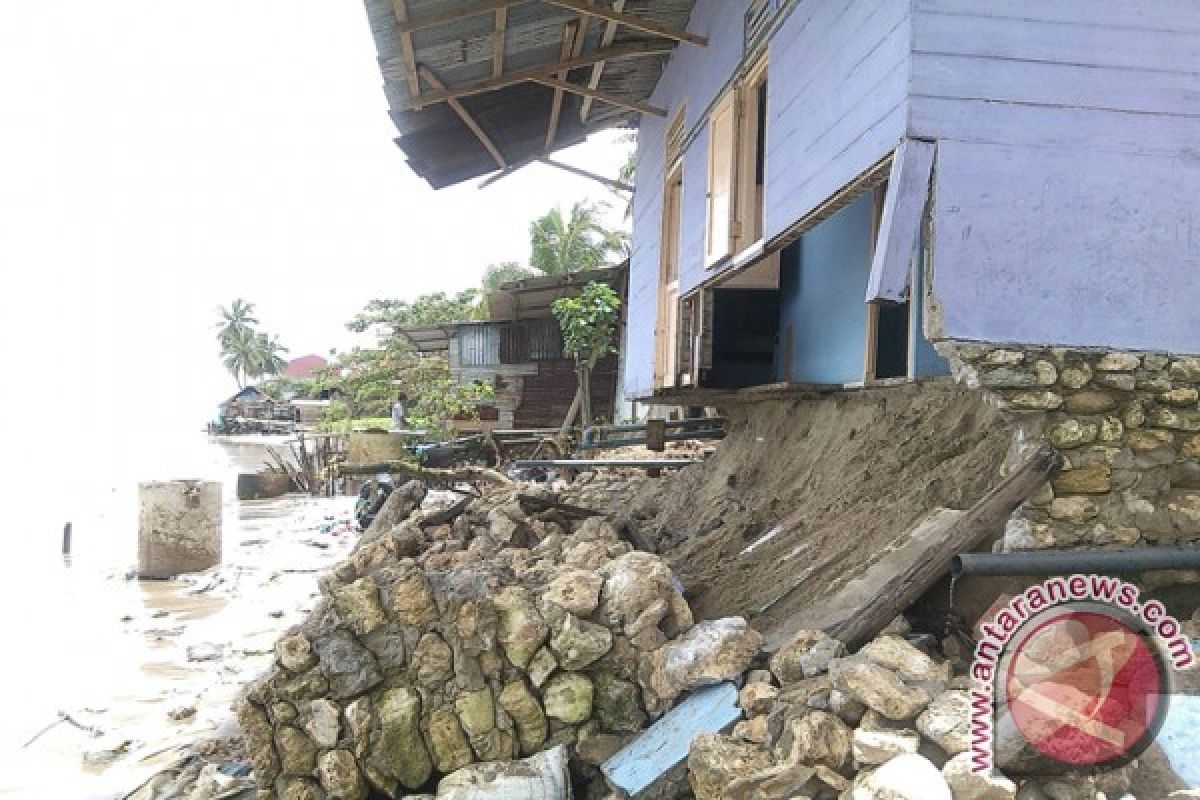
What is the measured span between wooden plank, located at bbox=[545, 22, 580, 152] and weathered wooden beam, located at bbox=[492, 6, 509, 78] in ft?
2.43

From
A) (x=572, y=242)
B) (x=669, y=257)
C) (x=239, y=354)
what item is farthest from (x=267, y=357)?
(x=669, y=257)

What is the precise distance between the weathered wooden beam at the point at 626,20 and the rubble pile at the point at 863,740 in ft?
18.8

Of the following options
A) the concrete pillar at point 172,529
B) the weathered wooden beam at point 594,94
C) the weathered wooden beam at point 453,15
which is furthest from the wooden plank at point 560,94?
the concrete pillar at point 172,529

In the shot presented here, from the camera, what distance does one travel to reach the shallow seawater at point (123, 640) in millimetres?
5820

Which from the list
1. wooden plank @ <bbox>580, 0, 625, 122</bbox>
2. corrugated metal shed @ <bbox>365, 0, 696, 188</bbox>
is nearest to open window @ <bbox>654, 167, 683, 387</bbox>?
corrugated metal shed @ <bbox>365, 0, 696, 188</bbox>

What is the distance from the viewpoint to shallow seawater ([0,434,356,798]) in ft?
19.1

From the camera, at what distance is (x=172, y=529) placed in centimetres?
1180

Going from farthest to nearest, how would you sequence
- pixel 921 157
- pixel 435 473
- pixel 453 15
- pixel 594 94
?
pixel 435 473 → pixel 594 94 → pixel 453 15 → pixel 921 157

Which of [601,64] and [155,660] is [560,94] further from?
[155,660]

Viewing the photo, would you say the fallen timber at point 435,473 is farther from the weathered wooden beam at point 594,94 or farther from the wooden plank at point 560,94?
the weathered wooden beam at point 594,94

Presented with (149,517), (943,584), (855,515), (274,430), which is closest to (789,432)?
(855,515)

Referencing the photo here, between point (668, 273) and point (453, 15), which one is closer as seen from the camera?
point (453, 15)

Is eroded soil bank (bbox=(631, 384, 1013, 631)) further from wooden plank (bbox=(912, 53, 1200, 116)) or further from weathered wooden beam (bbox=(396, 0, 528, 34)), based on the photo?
weathered wooden beam (bbox=(396, 0, 528, 34))

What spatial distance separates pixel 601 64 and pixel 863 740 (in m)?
8.23
